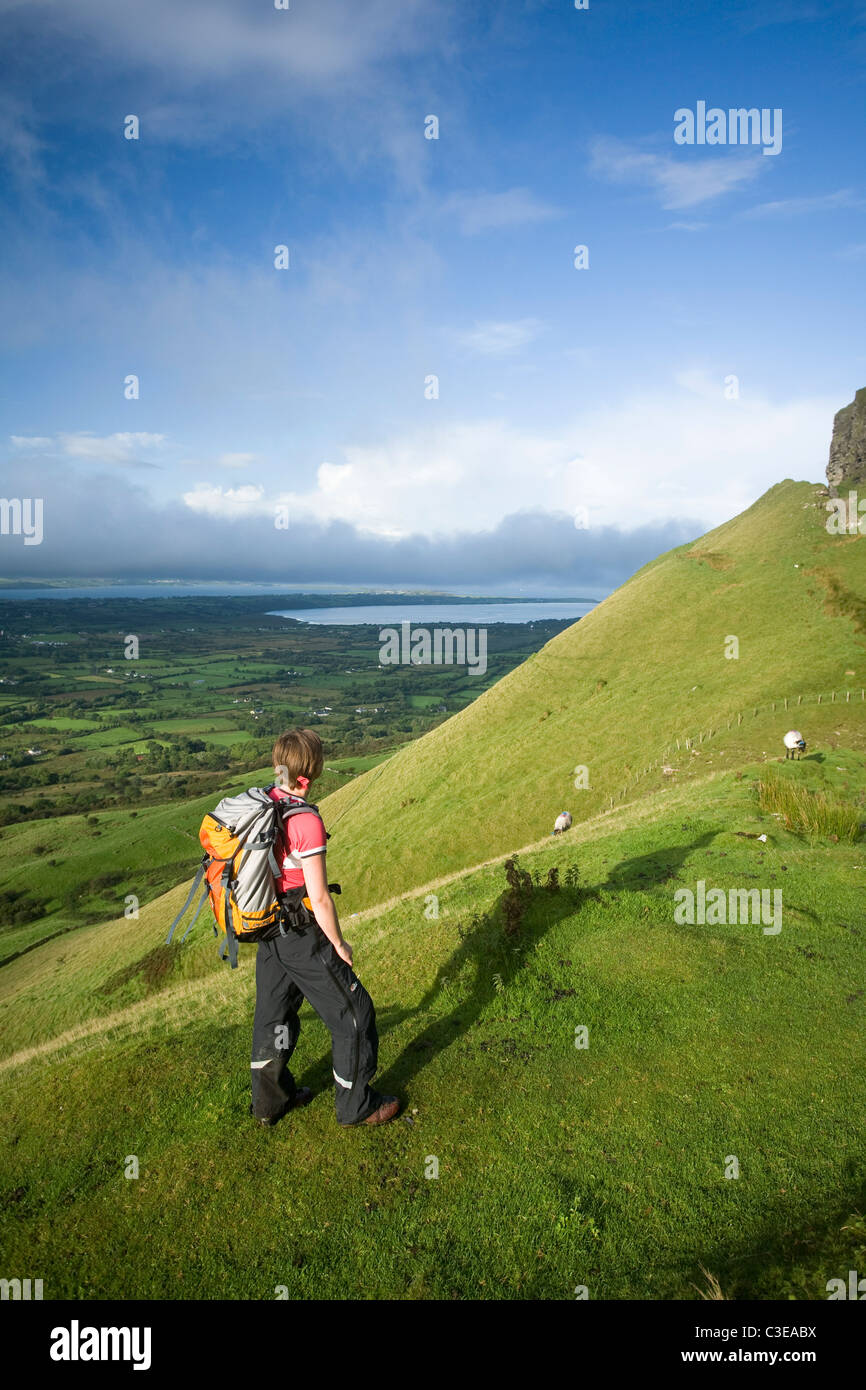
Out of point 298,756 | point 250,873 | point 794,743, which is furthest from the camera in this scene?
point 794,743

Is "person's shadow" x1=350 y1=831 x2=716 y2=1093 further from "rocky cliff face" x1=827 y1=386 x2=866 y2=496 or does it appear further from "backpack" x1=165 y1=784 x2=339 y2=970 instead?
"rocky cliff face" x1=827 y1=386 x2=866 y2=496

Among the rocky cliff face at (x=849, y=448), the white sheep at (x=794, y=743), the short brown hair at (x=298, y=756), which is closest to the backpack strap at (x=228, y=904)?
the short brown hair at (x=298, y=756)

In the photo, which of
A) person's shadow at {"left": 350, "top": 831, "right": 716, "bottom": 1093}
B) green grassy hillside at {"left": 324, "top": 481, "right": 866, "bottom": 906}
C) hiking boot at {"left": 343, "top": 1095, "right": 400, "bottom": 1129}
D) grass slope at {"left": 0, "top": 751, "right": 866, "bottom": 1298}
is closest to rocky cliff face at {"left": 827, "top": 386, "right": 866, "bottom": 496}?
green grassy hillside at {"left": 324, "top": 481, "right": 866, "bottom": 906}

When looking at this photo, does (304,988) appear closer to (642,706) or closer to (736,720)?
(736,720)

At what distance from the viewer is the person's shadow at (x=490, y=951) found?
30.4ft

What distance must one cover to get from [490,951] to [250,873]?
5.99 m

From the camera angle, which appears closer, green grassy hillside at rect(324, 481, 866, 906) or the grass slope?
the grass slope

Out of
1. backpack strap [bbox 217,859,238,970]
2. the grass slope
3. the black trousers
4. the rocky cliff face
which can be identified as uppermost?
the rocky cliff face

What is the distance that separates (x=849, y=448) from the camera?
6694 cm

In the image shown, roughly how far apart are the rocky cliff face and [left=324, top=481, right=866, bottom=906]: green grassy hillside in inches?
132

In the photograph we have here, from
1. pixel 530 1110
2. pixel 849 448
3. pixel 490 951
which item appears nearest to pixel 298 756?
pixel 530 1110

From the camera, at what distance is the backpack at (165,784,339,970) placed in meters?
6.88

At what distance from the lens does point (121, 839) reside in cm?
10638

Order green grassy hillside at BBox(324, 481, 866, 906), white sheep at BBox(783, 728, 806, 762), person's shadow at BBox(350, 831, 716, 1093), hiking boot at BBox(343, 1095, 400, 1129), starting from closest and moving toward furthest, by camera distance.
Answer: hiking boot at BBox(343, 1095, 400, 1129), person's shadow at BBox(350, 831, 716, 1093), white sheep at BBox(783, 728, 806, 762), green grassy hillside at BBox(324, 481, 866, 906)
